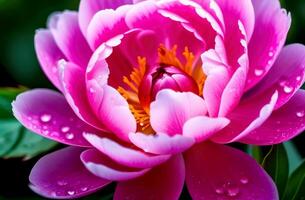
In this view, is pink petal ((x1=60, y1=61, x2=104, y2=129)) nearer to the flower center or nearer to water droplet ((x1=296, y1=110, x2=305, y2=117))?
the flower center

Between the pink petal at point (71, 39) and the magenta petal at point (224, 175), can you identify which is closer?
the magenta petal at point (224, 175)

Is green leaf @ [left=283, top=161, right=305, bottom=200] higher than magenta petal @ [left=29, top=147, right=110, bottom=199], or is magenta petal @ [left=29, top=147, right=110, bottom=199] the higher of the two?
magenta petal @ [left=29, top=147, right=110, bottom=199]

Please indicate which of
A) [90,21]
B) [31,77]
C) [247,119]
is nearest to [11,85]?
[31,77]

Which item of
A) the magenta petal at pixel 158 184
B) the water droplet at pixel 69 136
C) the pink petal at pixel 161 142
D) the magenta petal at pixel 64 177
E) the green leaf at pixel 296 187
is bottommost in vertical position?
the green leaf at pixel 296 187

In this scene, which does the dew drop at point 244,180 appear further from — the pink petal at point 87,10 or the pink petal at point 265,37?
the pink petal at point 87,10

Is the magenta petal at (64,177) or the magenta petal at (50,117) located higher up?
the magenta petal at (50,117)

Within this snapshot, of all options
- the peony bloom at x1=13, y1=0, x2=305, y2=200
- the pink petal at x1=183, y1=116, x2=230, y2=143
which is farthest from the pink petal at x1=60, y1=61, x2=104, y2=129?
the pink petal at x1=183, y1=116, x2=230, y2=143

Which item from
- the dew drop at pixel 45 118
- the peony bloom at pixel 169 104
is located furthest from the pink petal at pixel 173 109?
the dew drop at pixel 45 118
